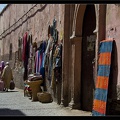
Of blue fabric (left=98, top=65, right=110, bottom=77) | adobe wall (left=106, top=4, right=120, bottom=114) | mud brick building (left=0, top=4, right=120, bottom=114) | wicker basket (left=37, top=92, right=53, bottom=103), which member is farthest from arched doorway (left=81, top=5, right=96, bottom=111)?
wicker basket (left=37, top=92, right=53, bottom=103)

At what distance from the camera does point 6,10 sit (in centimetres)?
2634

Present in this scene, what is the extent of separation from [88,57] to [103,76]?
2.19 meters

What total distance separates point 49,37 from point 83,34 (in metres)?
2.98

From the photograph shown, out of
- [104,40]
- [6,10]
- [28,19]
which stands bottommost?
[104,40]

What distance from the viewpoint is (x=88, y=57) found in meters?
8.70

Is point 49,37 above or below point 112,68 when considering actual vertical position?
above

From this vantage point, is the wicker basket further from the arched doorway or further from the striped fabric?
the striped fabric

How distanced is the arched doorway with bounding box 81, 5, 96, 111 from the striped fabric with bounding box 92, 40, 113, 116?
59.6 inches

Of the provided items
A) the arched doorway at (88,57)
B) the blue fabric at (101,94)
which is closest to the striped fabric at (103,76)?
the blue fabric at (101,94)

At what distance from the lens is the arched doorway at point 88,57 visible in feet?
27.7

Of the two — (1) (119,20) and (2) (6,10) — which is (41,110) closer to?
(1) (119,20)

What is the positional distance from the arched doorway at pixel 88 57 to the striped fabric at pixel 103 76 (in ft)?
4.97

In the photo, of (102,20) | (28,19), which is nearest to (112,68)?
(102,20)

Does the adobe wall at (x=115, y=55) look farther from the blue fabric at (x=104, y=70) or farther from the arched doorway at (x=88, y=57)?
the arched doorway at (x=88, y=57)
